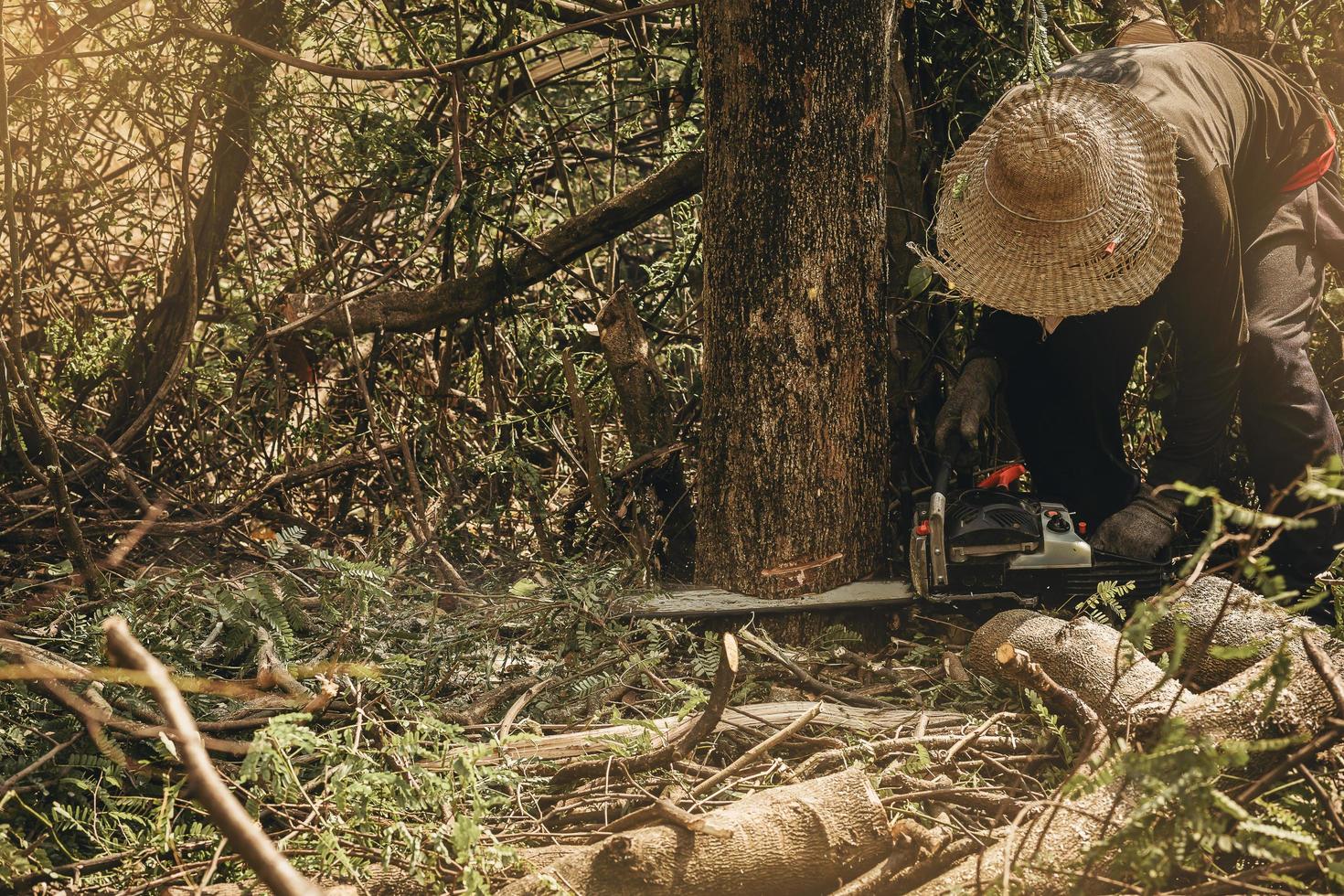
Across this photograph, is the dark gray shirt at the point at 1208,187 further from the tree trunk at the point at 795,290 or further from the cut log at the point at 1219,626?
the cut log at the point at 1219,626

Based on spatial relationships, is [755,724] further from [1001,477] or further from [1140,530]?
[1140,530]

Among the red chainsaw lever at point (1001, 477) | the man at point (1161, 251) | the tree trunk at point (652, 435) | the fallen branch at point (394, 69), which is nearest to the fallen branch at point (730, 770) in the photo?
the red chainsaw lever at point (1001, 477)

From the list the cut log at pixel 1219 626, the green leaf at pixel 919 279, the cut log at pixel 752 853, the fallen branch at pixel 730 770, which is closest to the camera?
the cut log at pixel 752 853

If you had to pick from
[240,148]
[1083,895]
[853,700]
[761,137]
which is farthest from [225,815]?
[240,148]

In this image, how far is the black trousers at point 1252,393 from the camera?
10.2 feet

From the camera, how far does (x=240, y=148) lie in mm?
4273

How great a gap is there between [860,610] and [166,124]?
3405 mm

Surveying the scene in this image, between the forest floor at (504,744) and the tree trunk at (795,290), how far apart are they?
1.01 feet

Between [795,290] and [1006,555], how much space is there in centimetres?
95

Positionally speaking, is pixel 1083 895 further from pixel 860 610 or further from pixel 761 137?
pixel 761 137

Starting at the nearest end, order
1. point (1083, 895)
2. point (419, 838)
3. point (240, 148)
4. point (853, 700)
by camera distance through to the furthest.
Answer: point (1083, 895)
point (419, 838)
point (853, 700)
point (240, 148)

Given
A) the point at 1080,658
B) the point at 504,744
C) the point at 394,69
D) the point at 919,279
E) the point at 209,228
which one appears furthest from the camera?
the point at 209,228

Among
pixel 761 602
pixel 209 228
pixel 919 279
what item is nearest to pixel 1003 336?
pixel 919 279

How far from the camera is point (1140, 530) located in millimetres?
3170
